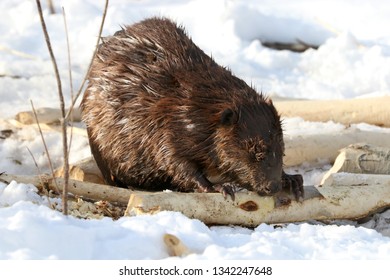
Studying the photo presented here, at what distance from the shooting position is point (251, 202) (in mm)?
4078

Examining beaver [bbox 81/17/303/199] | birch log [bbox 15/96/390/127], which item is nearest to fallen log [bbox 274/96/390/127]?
birch log [bbox 15/96/390/127]

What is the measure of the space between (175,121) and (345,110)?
6.22ft

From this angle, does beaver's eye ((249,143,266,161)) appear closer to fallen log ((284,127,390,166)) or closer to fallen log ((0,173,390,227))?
fallen log ((0,173,390,227))

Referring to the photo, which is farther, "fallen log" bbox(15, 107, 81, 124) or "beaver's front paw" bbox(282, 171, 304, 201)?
"fallen log" bbox(15, 107, 81, 124)

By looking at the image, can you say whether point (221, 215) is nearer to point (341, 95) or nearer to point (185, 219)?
point (185, 219)

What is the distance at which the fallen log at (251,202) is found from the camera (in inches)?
154

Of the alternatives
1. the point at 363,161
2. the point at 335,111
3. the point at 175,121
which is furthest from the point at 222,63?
the point at 175,121

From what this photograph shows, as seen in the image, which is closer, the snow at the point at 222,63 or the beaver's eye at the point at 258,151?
the snow at the point at 222,63

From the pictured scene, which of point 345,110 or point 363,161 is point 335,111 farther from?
point 363,161

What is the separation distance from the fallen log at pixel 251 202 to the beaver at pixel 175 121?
8 cm

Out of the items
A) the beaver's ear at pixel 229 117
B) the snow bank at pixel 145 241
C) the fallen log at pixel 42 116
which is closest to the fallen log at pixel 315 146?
the beaver's ear at pixel 229 117

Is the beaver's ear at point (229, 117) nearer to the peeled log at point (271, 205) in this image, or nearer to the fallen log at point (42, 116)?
the peeled log at point (271, 205)

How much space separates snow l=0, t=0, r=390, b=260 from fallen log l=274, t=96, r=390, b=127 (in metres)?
0.09

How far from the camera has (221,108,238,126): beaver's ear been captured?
418cm
